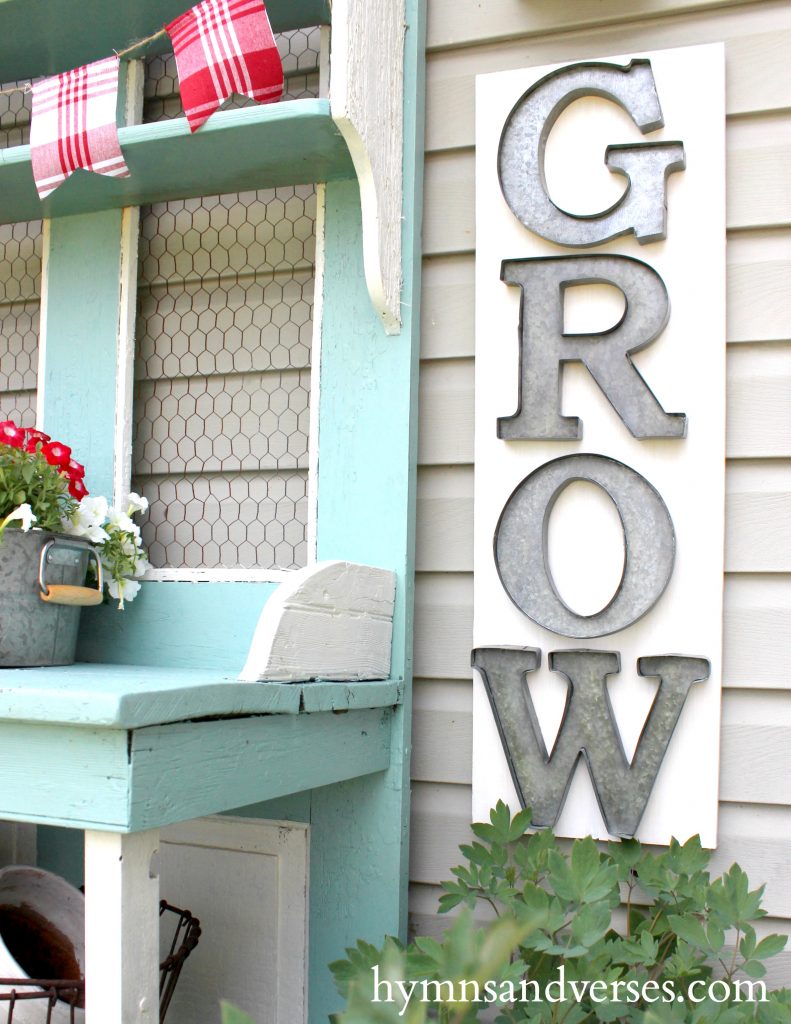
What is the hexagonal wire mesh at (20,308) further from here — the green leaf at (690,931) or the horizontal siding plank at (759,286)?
the green leaf at (690,931)

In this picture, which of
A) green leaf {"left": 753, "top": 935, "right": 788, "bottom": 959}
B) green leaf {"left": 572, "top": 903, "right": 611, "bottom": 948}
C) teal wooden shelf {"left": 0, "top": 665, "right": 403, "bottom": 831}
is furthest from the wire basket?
green leaf {"left": 753, "top": 935, "right": 788, "bottom": 959}

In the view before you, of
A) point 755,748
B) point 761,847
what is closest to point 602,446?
point 755,748

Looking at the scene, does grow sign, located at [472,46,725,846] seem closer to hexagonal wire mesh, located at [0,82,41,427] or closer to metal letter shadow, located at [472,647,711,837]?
metal letter shadow, located at [472,647,711,837]

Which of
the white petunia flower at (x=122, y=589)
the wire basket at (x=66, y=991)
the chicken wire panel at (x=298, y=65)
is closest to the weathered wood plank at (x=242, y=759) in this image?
the wire basket at (x=66, y=991)

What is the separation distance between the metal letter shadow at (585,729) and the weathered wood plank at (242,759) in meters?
0.19

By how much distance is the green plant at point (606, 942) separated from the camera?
107 cm

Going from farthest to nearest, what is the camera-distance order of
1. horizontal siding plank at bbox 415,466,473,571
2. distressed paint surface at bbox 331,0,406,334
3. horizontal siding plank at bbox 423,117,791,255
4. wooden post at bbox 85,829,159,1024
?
horizontal siding plank at bbox 415,466,473,571 → horizontal siding plank at bbox 423,117,791,255 → distressed paint surface at bbox 331,0,406,334 → wooden post at bbox 85,829,159,1024

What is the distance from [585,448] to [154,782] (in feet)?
2.60

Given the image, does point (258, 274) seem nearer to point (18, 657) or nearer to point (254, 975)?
point (18, 657)

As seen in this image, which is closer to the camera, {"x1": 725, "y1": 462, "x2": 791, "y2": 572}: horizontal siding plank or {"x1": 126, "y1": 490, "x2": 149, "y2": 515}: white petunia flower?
{"x1": 725, "y1": 462, "x2": 791, "y2": 572}: horizontal siding plank

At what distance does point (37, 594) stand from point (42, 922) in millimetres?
524

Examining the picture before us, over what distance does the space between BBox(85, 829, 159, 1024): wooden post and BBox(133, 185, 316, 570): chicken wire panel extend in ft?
2.23

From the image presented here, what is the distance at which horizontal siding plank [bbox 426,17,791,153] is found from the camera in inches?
→ 53.7

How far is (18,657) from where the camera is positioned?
131 cm
